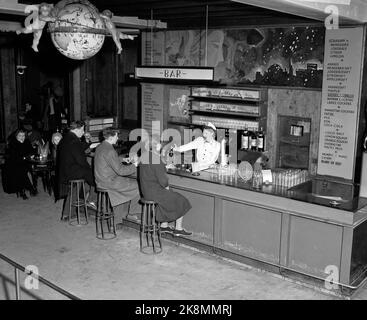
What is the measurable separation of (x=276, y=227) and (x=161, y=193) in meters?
1.47

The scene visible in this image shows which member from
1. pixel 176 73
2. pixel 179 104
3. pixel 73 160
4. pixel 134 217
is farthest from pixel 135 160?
pixel 179 104

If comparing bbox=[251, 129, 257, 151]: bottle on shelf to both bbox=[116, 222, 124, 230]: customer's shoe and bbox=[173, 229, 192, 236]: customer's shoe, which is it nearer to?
bbox=[173, 229, 192, 236]: customer's shoe

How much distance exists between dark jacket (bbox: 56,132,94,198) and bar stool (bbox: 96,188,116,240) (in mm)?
571

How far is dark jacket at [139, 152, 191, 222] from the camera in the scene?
20.1 feet

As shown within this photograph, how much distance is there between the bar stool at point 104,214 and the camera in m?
6.89

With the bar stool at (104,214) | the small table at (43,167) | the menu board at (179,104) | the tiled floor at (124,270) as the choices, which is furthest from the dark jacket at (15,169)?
the menu board at (179,104)

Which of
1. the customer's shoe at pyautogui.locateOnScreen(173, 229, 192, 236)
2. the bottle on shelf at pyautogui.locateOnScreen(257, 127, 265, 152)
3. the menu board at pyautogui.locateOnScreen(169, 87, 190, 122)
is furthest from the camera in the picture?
the menu board at pyautogui.locateOnScreen(169, 87, 190, 122)

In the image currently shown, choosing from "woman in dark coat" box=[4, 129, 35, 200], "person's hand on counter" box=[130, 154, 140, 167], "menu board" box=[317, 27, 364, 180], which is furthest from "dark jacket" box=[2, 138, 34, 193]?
"menu board" box=[317, 27, 364, 180]

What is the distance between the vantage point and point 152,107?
9.85 meters

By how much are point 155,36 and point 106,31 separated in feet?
14.9

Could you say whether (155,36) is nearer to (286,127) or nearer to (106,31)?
(286,127)

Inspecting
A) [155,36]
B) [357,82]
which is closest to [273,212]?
[357,82]

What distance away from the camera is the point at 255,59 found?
26.3 ft
